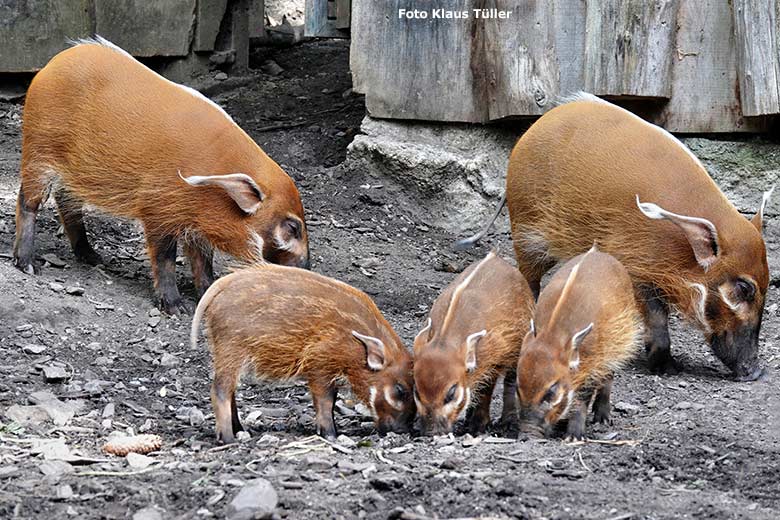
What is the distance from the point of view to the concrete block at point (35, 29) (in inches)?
379

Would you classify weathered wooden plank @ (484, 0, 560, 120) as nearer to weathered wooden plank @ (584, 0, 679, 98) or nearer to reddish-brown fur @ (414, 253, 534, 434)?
weathered wooden plank @ (584, 0, 679, 98)

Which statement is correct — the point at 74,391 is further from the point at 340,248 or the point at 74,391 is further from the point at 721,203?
the point at 721,203

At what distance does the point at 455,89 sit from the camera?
869 centimetres

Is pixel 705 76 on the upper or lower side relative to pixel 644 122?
upper

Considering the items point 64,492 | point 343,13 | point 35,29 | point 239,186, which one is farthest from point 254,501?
point 343,13

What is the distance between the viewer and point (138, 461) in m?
4.72

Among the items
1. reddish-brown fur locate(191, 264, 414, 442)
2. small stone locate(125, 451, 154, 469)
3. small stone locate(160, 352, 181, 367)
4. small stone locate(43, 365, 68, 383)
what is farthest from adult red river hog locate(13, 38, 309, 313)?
small stone locate(125, 451, 154, 469)

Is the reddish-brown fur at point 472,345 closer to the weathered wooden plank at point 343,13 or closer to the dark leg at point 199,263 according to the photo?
the dark leg at point 199,263

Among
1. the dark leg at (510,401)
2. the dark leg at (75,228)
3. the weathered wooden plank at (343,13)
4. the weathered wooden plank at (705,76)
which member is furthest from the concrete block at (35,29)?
the dark leg at (510,401)

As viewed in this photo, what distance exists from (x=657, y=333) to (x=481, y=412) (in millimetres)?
1543

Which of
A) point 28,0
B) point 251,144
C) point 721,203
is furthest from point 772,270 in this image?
point 28,0

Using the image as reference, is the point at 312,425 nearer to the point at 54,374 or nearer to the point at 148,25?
the point at 54,374

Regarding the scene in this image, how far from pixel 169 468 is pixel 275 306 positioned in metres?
1.06

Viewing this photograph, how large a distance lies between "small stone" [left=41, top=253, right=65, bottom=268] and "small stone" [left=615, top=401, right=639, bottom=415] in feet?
11.7
